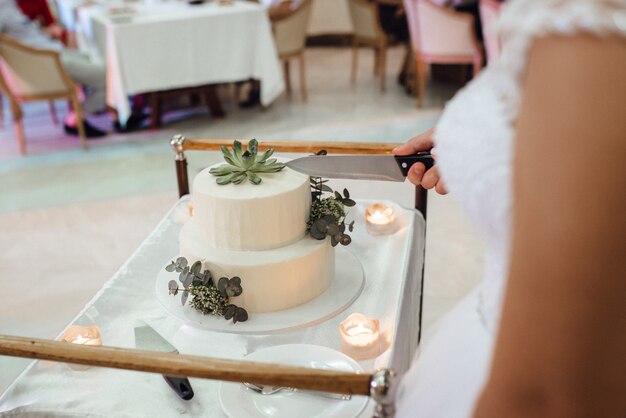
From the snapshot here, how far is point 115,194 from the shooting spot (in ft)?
11.7

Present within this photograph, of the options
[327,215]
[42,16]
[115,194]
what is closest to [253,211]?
[327,215]

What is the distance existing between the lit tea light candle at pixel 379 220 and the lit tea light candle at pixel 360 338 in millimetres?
477

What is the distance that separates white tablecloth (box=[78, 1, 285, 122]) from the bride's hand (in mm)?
3381

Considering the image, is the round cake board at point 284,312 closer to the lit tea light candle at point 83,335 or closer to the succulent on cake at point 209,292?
the succulent on cake at point 209,292

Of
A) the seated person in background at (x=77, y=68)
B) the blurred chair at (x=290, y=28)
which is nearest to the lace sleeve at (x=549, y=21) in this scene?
the seated person in background at (x=77, y=68)

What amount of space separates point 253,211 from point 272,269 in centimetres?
14

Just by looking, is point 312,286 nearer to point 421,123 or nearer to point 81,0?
point 421,123

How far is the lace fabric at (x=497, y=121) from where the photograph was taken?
52 cm

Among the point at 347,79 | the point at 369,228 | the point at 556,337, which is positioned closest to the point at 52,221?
the point at 369,228

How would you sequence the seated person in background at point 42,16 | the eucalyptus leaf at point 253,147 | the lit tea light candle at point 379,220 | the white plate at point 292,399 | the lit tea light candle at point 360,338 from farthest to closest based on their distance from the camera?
the seated person in background at point 42,16, the lit tea light candle at point 379,220, the eucalyptus leaf at point 253,147, the lit tea light candle at point 360,338, the white plate at point 292,399

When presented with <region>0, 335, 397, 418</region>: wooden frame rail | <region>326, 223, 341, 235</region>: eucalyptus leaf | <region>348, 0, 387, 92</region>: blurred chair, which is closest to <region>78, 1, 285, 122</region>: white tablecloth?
<region>348, 0, 387, 92</region>: blurred chair

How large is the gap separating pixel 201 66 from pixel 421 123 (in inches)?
68.6

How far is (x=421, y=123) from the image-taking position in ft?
15.5

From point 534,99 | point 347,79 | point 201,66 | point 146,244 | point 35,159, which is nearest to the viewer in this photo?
point 534,99
